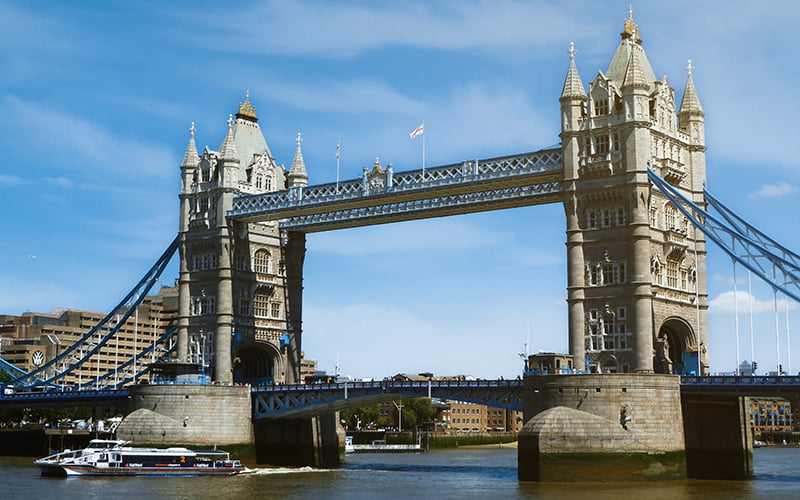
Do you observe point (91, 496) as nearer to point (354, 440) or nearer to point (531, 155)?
point (531, 155)

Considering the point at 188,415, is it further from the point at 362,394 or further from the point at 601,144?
the point at 601,144

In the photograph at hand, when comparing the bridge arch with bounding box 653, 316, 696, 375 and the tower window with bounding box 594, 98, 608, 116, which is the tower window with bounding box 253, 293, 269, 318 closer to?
the tower window with bounding box 594, 98, 608, 116

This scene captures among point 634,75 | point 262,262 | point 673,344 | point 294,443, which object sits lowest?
point 294,443

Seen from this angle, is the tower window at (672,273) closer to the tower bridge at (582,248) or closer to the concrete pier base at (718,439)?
the tower bridge at (582,248)

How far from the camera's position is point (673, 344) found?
88.8 meters

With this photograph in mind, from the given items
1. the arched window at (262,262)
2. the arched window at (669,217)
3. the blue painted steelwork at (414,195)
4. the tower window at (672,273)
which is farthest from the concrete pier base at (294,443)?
the arched window at (669,217)

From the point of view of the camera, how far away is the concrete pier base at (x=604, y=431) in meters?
73.1

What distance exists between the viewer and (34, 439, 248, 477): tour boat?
278ft

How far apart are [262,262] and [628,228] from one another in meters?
41.1

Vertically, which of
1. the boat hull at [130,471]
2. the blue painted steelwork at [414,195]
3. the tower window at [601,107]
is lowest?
the boat hull at [130,471]

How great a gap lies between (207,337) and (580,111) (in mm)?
42879

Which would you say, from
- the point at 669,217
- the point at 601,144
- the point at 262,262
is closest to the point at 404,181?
the point at 601,144

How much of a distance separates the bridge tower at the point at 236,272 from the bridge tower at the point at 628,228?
1405 inches

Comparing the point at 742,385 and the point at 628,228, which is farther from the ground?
the point at 628,228
